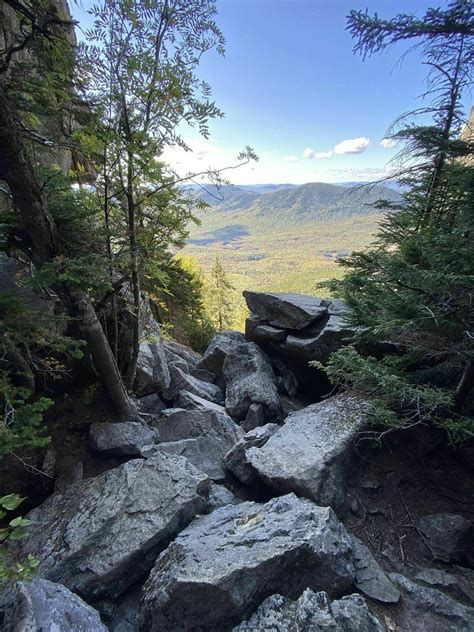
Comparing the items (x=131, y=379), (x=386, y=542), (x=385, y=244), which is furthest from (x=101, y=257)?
(x=385, y=244)

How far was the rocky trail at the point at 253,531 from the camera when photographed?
3387mm

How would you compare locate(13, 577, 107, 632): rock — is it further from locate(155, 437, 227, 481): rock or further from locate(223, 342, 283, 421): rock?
locate(223, 342, 283, 421): rock

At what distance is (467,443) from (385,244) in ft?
18.1

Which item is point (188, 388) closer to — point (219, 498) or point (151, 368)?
point (151, 368)

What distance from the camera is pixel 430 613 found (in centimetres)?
369

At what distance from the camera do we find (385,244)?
8914mm

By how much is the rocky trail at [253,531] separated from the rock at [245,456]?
0.11 ft

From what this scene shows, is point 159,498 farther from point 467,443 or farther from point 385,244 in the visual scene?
point 385,244

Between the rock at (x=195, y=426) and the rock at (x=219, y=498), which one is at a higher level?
the rock at (x=195, y=426)

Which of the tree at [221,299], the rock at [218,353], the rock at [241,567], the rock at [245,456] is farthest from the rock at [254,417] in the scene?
the tree at [221,299]

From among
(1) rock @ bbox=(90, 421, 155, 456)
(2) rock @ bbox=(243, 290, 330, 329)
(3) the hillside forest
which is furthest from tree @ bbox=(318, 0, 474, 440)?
(1) rock @ bbox=(90, 421, 155, 456)

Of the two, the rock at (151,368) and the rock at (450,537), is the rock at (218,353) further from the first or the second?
the rock at (450,537)

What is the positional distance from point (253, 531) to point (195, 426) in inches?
122

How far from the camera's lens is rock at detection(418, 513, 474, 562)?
171 inches
